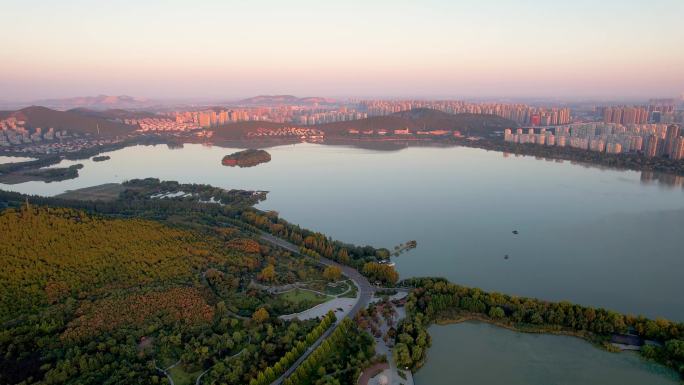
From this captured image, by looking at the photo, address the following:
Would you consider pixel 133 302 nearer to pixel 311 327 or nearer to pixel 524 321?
pixel 311 327

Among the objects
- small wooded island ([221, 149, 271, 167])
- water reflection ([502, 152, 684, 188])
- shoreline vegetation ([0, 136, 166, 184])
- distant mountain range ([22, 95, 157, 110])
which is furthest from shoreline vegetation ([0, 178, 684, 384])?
distant mountain range ([22, 95, 157, 110])

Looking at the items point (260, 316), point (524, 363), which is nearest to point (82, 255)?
point (260, 316)

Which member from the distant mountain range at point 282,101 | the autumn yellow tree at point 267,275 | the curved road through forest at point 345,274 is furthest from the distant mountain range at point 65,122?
the distant mountain range at point 282,101

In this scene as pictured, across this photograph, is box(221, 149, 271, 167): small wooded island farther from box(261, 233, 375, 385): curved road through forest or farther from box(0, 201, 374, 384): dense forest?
box(0, 201, 374, 384): dense forest

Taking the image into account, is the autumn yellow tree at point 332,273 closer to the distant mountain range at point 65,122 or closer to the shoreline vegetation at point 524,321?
the shoreline vegetation at point 524,321

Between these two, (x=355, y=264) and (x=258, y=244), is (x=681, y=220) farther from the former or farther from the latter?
(x=258, y=244)
